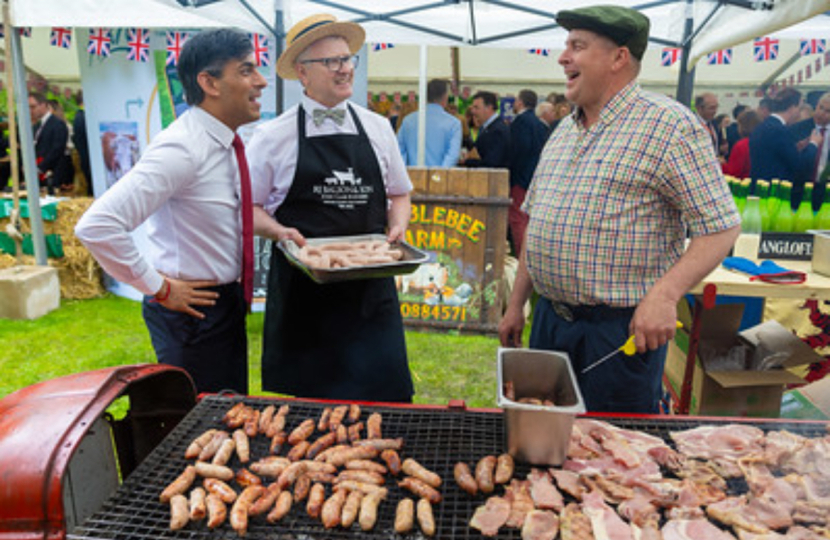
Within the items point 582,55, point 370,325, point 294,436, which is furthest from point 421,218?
point 294,436

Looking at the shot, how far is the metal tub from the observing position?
1925 mm

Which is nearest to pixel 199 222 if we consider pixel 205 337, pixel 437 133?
pixel 205 337

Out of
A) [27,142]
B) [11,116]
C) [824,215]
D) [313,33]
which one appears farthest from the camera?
[27,142]

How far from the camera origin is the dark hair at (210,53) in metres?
2.76

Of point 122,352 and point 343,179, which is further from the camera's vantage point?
point 122,352

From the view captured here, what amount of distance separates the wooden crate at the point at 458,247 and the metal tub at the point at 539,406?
159 inches

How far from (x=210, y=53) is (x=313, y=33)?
554 millimetres

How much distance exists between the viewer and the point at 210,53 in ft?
9.04

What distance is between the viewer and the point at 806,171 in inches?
277

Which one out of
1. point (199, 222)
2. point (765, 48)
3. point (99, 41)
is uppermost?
point (765, 48)

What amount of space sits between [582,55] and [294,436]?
6.47ft

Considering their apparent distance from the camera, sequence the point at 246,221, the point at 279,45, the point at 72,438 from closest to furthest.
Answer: the point at 72,438
the point at 246,221
the point at 279,45

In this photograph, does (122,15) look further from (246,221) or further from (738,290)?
(738,290)

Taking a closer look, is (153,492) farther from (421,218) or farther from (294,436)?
(421,218)
